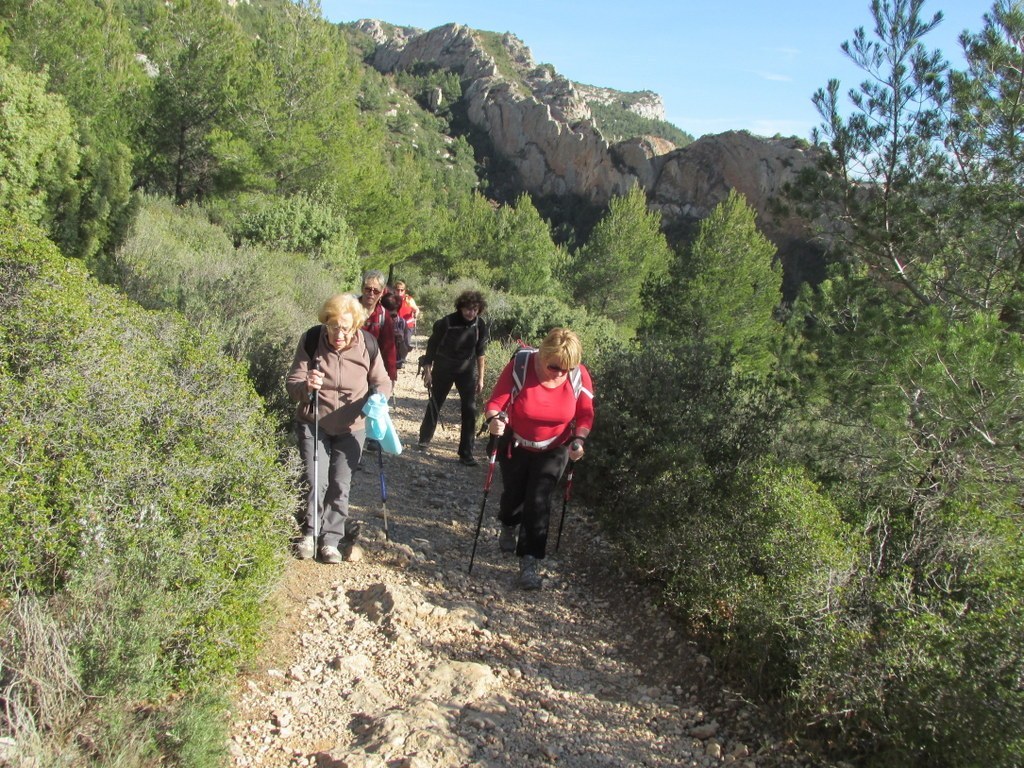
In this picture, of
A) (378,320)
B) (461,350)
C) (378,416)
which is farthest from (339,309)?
(461,350)

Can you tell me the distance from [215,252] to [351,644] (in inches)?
292

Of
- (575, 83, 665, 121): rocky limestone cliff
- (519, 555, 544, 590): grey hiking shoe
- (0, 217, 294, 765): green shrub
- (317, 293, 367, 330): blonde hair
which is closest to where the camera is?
(0, 217, 294, 765): green shrub

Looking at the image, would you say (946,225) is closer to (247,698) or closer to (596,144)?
(247,698)

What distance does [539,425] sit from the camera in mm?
4078

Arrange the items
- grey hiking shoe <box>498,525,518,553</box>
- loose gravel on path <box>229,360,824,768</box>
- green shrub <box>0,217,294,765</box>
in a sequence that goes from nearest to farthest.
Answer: green shrub <box>0,217,294,765</box>
loose gravel on path <box>229,360,824,768</box>
grey hiking shoe <box>498,525,518,553</box>

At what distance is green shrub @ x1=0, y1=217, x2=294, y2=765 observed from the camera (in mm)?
2369

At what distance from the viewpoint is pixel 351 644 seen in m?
3.31

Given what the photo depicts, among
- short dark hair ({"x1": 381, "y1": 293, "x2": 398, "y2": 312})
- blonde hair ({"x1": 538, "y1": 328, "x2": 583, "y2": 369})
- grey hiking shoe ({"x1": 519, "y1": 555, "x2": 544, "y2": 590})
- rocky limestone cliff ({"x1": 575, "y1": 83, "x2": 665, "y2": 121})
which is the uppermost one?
rocky limestone cliff ({"x1": 575, "y1": 83, "x2": 665, "y2": 121})

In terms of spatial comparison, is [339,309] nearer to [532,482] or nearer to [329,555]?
[329,555]

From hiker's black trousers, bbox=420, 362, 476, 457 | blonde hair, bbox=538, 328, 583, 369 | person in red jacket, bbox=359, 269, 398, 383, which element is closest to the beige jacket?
blonde hair, bbox=538, 328, 583, 369

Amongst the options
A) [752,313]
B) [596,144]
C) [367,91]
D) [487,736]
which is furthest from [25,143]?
[596,144]

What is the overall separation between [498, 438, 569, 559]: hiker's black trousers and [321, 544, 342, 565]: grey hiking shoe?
1128 millimetres

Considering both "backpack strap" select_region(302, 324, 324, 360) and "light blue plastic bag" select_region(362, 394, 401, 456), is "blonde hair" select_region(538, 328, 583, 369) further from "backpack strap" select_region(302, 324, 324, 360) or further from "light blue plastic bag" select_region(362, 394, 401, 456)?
"backpack strap" select_region(302, 324, 324, 360)

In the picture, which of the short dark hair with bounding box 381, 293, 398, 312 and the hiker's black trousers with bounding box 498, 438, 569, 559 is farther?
the short dark hair with bounding box 381, 293, 398, 312
